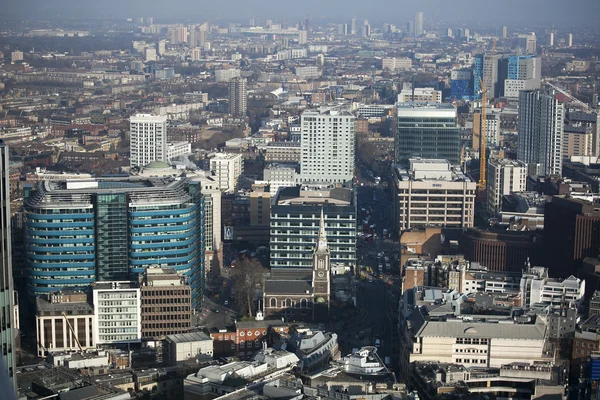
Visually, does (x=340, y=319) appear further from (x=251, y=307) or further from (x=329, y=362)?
(x=329, y=362)

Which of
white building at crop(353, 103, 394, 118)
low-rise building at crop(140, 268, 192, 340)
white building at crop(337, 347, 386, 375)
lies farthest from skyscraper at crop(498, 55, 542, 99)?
white building at crop(337, 347, 386, 375)

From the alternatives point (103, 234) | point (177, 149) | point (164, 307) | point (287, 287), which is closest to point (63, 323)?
point (164, 307)

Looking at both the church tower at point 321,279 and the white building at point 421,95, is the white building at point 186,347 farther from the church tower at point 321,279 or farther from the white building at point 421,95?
the white building at point 421,95

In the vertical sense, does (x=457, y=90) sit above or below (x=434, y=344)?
above

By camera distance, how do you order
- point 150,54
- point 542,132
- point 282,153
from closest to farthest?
point 542,132, point 282,153, point 150,54

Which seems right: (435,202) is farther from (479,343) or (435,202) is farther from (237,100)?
(237,100)

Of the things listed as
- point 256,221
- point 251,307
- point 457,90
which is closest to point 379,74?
point 457,90

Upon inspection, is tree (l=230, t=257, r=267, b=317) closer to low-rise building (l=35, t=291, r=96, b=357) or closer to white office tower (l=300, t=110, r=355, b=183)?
low-rise building (l=35, t=291, r=96, b=357)
